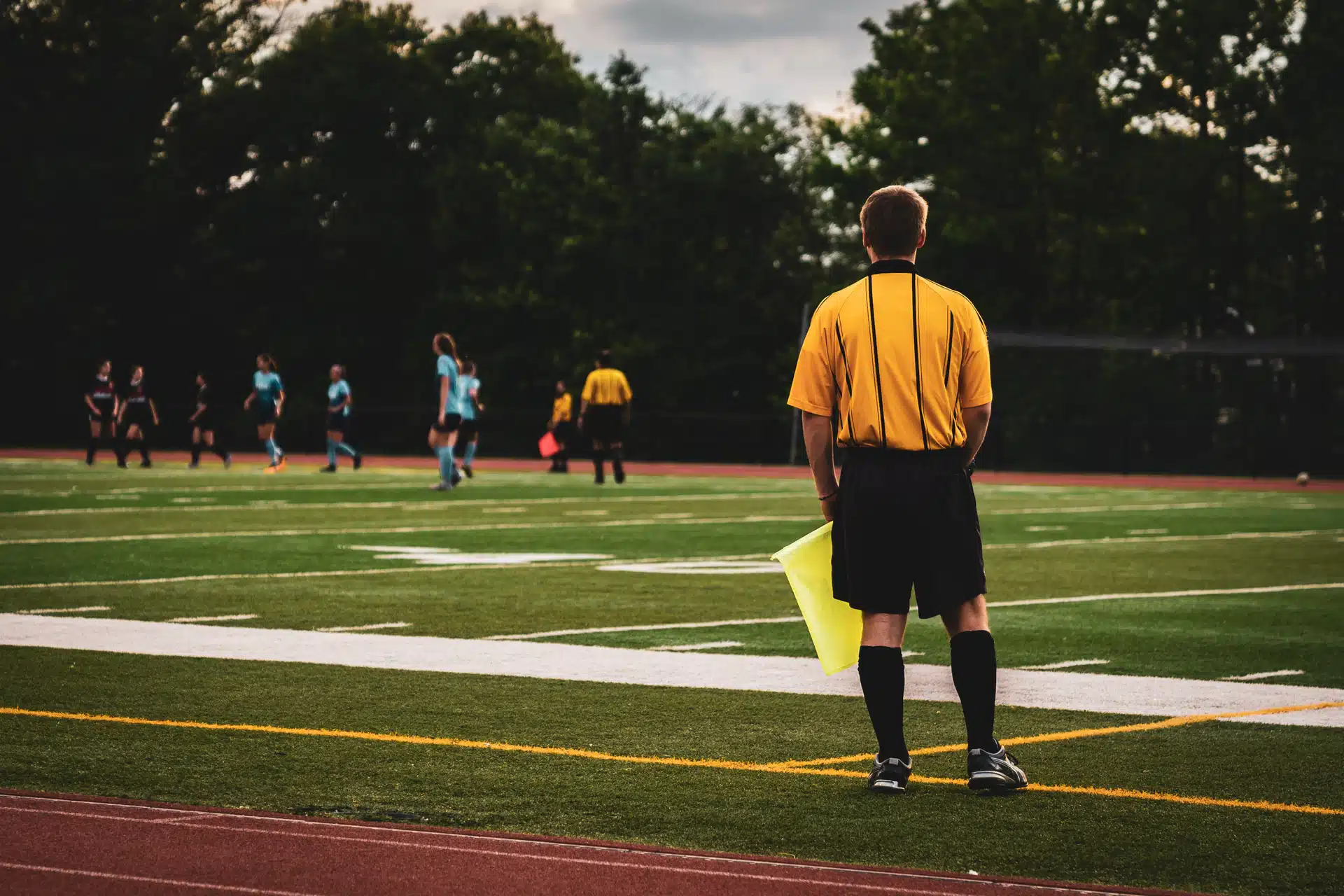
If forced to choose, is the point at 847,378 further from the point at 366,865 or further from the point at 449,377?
the point at 449,377

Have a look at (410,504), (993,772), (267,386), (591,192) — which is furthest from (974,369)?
(591,192)

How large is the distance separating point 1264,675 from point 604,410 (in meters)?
21.7

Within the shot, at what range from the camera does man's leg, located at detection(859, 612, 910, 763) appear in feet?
21.6

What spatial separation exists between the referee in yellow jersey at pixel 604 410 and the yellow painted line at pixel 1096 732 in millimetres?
22004

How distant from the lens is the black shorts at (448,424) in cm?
2731

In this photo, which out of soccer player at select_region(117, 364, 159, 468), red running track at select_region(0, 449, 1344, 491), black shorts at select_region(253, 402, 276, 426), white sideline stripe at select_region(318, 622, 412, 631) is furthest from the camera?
red running track at select_region(0, 449, 1344, 491)

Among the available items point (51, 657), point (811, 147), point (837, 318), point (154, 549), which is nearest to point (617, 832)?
point (837, 318)

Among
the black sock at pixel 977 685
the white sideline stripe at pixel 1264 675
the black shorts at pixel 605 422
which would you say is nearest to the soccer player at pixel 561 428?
the black shorts at pixel 605 422

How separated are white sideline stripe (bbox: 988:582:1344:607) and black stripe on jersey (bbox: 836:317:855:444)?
21.8ft

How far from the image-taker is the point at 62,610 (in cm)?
1203

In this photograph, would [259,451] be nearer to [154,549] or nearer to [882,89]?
[882,89]

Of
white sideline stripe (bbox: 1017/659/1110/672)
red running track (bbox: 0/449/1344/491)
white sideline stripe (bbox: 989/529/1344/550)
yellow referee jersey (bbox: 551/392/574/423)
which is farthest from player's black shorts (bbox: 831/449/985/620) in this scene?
yellow referee jersey (bbox: 551/392/574/423)

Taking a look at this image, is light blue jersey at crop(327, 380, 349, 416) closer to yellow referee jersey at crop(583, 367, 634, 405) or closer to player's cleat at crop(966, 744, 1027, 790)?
yellow referee jersey at crop(583, 367, 634, 405)

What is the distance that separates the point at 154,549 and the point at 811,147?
52.6 m
